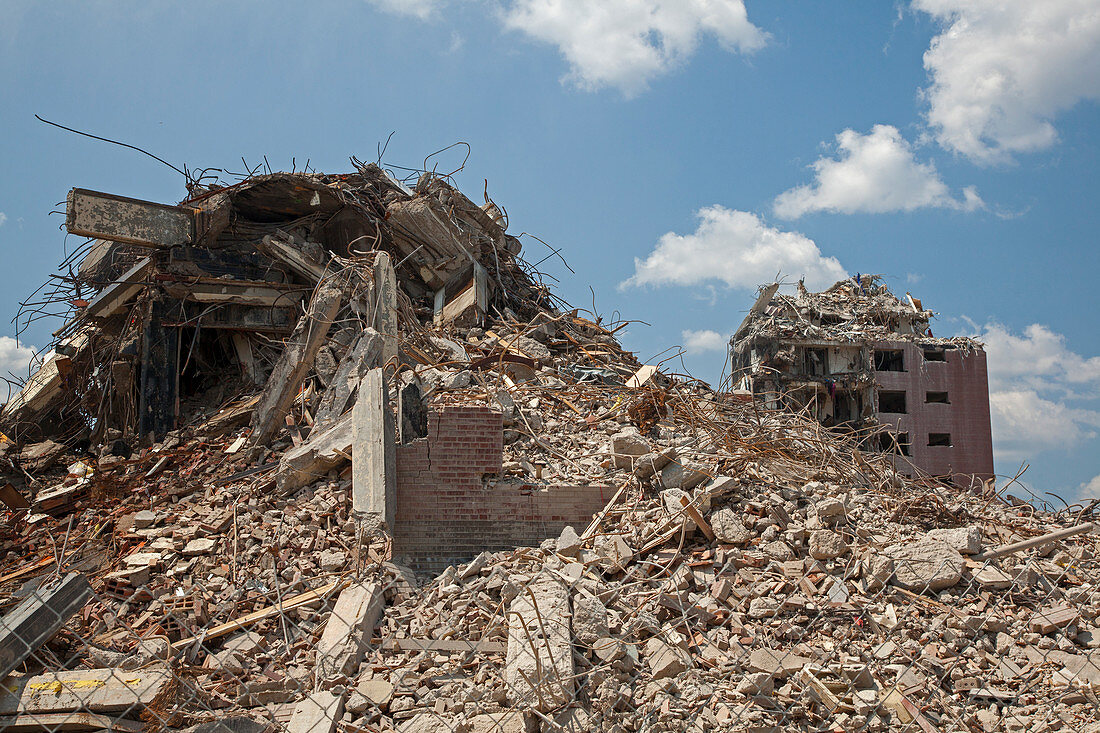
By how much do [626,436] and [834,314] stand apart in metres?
19.9

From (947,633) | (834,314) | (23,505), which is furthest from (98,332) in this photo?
(834,314)

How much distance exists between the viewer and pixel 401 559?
577cm

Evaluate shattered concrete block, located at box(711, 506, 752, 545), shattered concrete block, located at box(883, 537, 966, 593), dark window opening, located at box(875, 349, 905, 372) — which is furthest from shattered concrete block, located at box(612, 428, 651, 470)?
dark window opening, located at box(875, 349, 905, 372)

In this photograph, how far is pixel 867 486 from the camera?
6.08 m

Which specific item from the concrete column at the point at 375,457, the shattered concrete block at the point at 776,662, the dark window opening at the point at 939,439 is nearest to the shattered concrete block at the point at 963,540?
the shattered concrete block at the point at 776,662

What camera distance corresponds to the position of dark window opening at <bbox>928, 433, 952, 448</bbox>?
2336cm

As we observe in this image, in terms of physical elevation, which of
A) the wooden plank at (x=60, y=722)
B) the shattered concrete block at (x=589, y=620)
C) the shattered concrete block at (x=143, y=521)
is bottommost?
the wooden plank at (x=60, y=722)

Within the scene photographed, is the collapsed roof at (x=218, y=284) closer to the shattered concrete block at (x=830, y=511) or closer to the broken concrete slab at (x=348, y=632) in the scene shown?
the broken concrete slab at (x=348, y=632)

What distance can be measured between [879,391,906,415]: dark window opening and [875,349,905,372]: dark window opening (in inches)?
30.9

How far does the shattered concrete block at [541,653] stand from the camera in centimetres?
338

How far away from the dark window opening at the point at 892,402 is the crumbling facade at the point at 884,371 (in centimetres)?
3

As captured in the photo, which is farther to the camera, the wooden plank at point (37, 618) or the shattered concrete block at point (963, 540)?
the shattered concrete block at point (963, 540)

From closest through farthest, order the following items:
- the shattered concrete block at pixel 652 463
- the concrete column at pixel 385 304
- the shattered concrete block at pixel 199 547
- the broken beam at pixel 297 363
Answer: the shattered concrete block at pixel 652 463, the shattered concrete block at pixel 199 547, the concrete column at pixel 385 304, the broken beam at pixel 297 363

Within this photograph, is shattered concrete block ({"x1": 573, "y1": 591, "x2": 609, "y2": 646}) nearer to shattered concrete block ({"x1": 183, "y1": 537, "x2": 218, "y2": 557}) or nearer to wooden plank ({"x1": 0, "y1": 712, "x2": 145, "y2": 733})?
wooden plank ({"x1": 0, "y1": 712, "x2": 145, "y2": 733})
